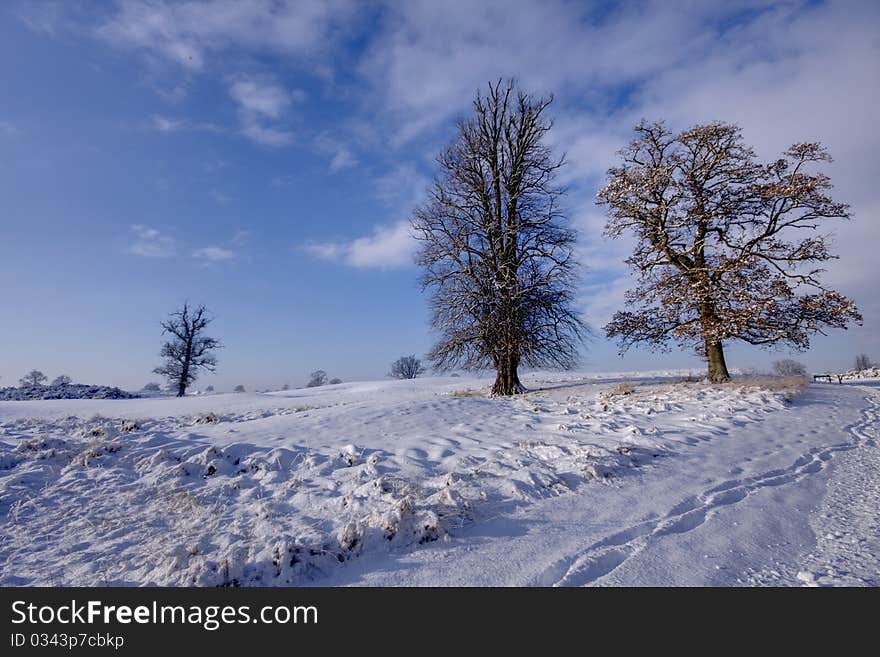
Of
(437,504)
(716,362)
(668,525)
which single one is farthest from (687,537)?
(716,362)

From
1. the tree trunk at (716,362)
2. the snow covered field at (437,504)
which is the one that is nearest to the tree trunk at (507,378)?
the tree trunk at (716,362)

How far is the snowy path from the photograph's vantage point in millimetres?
2963

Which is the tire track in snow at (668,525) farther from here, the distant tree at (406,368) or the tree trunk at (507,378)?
the distant tree at (406,368)

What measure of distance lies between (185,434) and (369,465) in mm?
3647

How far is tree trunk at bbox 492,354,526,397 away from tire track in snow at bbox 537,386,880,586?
9.49 meters

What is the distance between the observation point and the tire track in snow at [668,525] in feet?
9.74

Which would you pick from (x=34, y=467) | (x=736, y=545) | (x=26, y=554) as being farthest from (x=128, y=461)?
(x=736, y=545)

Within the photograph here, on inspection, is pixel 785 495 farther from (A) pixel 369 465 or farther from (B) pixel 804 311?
(B) pixel 804 311

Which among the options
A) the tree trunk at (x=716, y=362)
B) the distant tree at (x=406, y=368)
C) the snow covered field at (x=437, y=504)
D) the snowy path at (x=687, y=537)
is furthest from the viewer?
the distant tree at (x=406, y=368)

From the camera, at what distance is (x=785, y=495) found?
455 cm

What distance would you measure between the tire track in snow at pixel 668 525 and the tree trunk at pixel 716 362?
8.49 meters

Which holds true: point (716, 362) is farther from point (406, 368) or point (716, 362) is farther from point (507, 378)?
point (406, 368)

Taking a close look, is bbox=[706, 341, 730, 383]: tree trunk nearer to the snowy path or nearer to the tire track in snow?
the tire track in snow

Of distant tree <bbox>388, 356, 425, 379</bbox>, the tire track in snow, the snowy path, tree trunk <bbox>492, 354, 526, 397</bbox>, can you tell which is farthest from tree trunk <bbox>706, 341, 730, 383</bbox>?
distant tree <bbox>388, 356, 425, 379</bbox>
